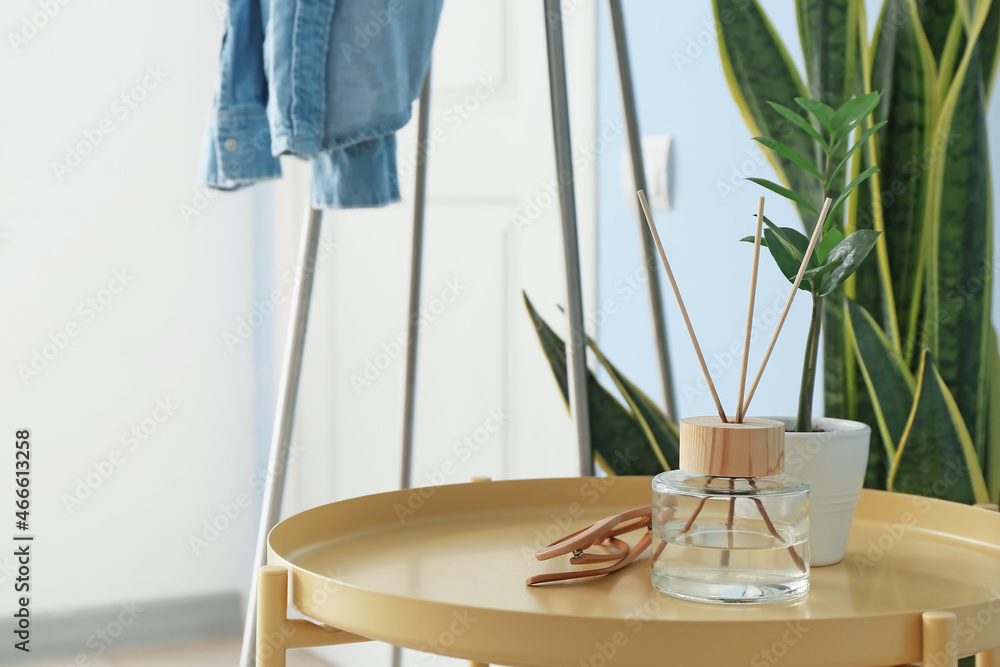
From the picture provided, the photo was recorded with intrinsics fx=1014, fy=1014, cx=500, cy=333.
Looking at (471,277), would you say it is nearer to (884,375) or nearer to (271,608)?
(884,375)

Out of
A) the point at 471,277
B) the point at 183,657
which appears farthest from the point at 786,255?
the point at 183,657

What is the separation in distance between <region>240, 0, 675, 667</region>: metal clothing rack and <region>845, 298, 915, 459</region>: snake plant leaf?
185mm

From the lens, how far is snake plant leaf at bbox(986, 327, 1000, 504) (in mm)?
884

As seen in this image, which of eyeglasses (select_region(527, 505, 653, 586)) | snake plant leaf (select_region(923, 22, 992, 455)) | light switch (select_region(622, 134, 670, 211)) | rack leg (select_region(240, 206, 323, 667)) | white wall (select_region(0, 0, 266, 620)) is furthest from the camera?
white wall (select_region(0, 0, 266, 620))

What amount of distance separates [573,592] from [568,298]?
351mm

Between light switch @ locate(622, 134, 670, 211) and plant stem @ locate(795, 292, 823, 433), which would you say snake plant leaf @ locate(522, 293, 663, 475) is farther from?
light switch @ locate(622, 134, 670, 211)

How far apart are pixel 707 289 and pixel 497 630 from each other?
804 millimetres

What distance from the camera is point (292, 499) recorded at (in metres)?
2.41

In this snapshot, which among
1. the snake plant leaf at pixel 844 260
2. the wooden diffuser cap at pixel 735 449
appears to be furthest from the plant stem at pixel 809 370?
the wooden diffuser cap at pixel 735 449

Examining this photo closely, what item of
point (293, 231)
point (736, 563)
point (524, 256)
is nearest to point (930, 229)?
point (736, 563)

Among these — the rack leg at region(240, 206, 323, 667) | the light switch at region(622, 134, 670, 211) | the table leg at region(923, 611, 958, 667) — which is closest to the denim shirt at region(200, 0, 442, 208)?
the rack leg at region(240, 206, 323, 667)

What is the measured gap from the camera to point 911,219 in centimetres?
92

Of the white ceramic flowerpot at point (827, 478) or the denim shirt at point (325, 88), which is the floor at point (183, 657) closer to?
the denim shirt at point (325, 88)

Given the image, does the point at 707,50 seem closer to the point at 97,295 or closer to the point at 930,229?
the point at 930,229
